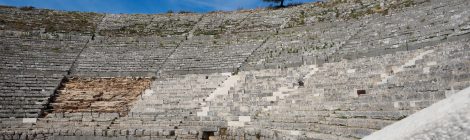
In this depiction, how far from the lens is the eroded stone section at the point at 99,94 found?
1784 cm

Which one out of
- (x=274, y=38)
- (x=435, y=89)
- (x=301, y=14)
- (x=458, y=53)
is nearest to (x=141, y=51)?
(x=274, y=38)

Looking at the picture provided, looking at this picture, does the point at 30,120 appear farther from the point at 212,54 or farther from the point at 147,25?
the point at 147,25

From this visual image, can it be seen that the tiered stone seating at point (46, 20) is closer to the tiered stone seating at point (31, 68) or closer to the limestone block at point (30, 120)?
the tiered stone seating at point (31, 68)

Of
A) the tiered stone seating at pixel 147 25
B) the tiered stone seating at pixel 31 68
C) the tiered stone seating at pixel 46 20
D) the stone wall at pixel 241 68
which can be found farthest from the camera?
the tiered stone seating at pixel 147 25

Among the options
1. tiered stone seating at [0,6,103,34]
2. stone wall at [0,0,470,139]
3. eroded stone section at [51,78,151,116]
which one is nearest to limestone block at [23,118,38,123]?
stone wall at [0,0,470,139]

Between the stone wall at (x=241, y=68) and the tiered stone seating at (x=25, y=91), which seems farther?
the tiered stone seating at (x=25, y=91)

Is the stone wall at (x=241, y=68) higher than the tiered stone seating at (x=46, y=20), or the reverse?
the tiered stone seating at (x=46, y=20)

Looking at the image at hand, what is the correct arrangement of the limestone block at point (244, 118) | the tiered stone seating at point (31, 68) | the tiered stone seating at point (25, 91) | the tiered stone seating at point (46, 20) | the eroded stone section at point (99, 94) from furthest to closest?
the tiered stone seating at point (46, 20) → the eroded stone section at point (99, 94) → the tiered stone seating at point (31, 68) → the tiered stone seating at point (25, 91) → the limestone block at point (244, 118)

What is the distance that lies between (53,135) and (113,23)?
15.4 meters

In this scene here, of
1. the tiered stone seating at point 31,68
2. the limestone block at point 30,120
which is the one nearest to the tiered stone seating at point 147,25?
the tiered stone seating at point 31,68

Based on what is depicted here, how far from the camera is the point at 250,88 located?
55.7ft

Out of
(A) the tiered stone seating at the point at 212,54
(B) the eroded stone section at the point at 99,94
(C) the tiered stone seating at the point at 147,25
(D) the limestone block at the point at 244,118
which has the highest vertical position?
(C) the tiered stone seating at the point at 147,25

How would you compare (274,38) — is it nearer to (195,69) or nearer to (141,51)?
(195,69)

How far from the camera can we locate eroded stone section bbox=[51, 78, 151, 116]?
17.8 meters
